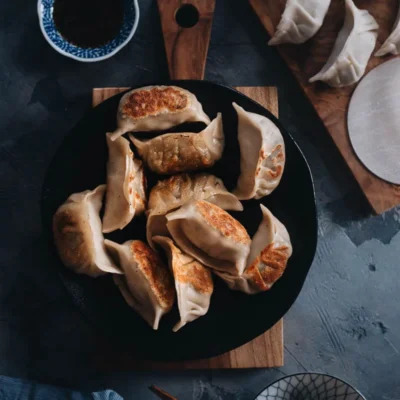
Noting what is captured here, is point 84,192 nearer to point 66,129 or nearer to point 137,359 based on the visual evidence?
point 66,129

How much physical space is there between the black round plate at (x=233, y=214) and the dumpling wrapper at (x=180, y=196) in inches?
1.8

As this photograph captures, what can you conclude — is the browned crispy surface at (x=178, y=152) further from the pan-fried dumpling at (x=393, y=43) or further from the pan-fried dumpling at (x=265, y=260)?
the pan-fried dumpling at (x=393, y=43)

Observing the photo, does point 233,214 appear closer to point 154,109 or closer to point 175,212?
point 175,212

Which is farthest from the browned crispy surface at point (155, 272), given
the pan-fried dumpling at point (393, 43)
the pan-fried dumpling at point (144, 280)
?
the pan-fried dumpling at point (393, 43)

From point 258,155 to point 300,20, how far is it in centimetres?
41

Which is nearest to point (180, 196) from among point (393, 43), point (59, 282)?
point (59, 282)

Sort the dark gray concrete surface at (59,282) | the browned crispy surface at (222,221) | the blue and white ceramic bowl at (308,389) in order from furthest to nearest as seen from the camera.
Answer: the dark gray concrete surface at (59,282), the blue and white ceramic bowl at (308,389), the browned crispy surface at (222,221)

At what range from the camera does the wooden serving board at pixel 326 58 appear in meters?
1.59

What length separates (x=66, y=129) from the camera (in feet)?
5.33

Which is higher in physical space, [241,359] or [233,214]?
[233,214]

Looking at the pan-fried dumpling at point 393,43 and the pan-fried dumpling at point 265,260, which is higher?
the pan-fried dumpling at point 393,43

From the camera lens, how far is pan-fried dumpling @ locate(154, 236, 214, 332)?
1.38 meters

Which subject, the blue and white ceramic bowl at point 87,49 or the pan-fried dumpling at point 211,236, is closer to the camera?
the pan-fried dumpling at point 211,236

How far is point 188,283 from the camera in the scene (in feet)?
4.59
